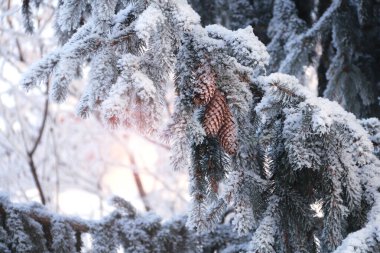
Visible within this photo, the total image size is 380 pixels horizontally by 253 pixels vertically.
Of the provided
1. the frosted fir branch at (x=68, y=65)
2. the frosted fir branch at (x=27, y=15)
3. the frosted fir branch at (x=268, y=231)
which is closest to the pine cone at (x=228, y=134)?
the frosted fir branch at (x=268, y=231)

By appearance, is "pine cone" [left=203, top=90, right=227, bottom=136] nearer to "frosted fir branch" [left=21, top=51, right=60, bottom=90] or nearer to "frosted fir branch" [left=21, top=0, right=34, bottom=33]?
"frosted fir branch" [left=21, top=51, right=60, bottom=90]

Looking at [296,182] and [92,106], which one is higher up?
[92,106]

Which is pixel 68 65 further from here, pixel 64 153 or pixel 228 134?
pixel 64 153

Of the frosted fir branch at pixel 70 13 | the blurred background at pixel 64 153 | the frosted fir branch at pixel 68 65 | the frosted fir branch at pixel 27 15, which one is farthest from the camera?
the blurred background at pixel 64 153

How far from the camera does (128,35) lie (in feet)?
3.83

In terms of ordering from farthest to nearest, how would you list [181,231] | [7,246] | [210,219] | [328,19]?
[328,19], [181,231], [7,246], [210,219]

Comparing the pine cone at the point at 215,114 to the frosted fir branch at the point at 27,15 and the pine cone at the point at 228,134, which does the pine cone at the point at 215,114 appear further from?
the frosted fir branch at the point at 27,15

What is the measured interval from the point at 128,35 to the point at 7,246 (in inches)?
49.6

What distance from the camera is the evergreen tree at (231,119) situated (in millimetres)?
1080

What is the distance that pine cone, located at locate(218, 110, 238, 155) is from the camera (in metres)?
1.11

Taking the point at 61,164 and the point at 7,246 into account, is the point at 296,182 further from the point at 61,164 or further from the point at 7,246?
the point at 61,164

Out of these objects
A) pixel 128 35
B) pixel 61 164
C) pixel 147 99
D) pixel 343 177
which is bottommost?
pixel 343 177

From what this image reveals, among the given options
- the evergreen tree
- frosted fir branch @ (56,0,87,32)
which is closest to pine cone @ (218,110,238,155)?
the evergreen tree

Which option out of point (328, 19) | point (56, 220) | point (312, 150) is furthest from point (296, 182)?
point (328, 19)
